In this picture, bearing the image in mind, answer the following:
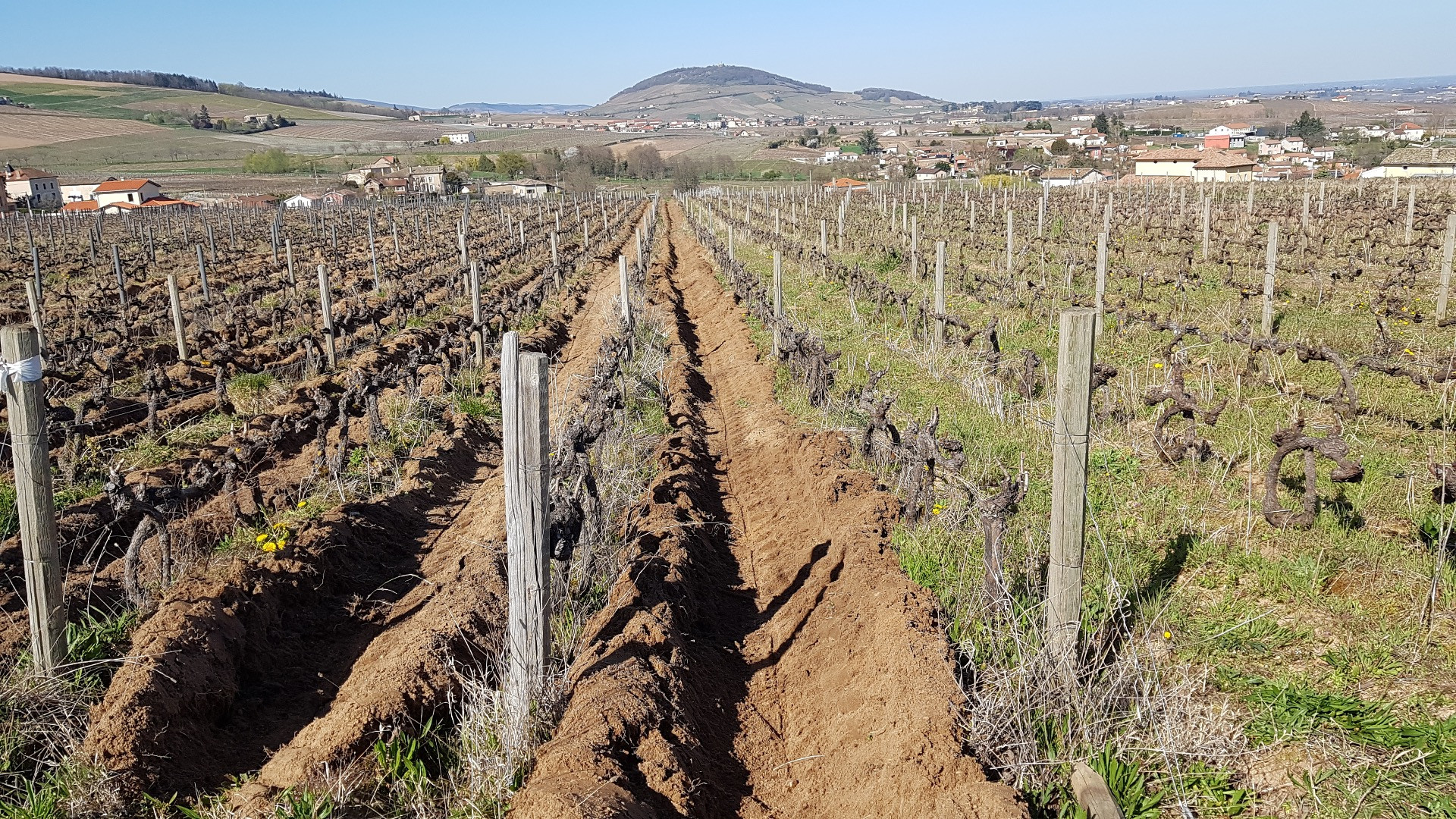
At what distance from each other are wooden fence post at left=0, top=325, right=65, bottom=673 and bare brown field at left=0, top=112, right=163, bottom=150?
138142mm

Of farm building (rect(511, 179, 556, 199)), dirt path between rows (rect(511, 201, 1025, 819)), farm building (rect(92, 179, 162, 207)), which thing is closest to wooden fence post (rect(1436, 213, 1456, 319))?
dirt path between rows (rect(511, 201, 1025, 819))

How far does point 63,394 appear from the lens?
35.2 feet

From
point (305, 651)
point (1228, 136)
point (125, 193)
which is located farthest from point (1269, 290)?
point (1228, 136)

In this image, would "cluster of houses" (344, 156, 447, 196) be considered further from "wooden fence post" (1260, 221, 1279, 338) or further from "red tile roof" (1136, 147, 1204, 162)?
"wooden fence post" (1260, 221, 1279, 338)

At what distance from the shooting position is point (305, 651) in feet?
18.1

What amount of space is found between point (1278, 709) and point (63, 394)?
1200 cm

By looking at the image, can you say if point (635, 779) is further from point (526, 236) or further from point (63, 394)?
point (526, 236)

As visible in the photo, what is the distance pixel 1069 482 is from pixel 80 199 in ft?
324

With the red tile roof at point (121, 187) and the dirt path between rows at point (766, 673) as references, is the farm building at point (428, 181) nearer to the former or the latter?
the red tile roof at point (121, 187)

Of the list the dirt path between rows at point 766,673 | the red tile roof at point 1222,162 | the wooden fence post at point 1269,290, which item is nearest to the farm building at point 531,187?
the red tile roof at point 1222,162

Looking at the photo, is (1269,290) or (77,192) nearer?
(1269,290)

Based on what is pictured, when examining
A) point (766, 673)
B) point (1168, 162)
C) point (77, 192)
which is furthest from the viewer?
point (77, 192)

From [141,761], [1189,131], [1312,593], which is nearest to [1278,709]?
[1312,593]

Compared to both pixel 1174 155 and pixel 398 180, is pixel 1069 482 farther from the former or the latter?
pixel 398 180
